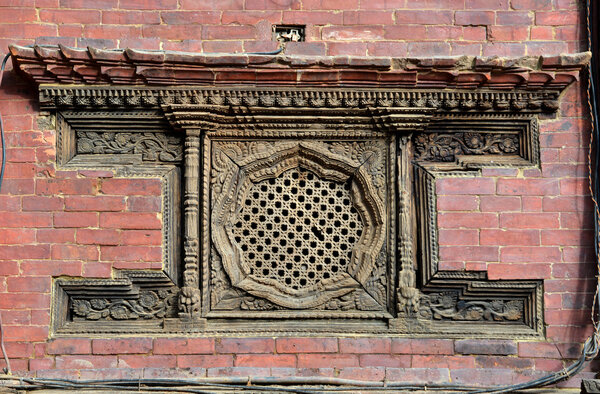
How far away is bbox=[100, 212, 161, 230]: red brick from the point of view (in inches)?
204

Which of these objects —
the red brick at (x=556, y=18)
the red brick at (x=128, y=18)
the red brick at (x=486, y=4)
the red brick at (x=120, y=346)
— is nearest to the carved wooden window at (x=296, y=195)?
the red brick at (x=120, y=346)

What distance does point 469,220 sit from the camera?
525cm

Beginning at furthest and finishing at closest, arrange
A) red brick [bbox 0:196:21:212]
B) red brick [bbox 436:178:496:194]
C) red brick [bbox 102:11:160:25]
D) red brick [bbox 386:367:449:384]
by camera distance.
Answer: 1. red brick [bbox 102:11:160:25]
2. red brick [bbox 436:178:496:194]
3. red brick [bbox 0:196:21:212]
4. red brick [bbox 386:367:449:384]

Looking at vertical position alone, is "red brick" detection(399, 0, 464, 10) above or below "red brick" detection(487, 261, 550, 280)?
above

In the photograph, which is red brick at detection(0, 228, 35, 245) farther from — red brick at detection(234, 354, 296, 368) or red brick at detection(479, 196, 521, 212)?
red brick at detection(479, 196, 521, 212)

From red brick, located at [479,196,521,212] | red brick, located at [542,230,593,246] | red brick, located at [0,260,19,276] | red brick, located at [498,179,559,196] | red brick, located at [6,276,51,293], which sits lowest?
red brick, located at [6,276,51,293]

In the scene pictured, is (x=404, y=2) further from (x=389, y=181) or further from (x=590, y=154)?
(x=590, y=154)

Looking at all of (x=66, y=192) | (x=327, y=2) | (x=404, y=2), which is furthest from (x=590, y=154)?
(x=66, y=192)

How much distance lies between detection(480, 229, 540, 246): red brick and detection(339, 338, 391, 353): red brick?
1026 millimetres

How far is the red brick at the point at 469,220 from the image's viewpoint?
17.2ft

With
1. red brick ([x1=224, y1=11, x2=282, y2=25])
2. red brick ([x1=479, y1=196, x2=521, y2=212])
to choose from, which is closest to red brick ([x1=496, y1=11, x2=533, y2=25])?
red brick ([x1=479, y1=196, x2=521, y2=212])

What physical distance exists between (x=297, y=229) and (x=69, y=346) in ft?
6.03

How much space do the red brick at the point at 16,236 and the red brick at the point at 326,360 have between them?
2114 millimetres

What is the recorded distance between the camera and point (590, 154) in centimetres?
532
